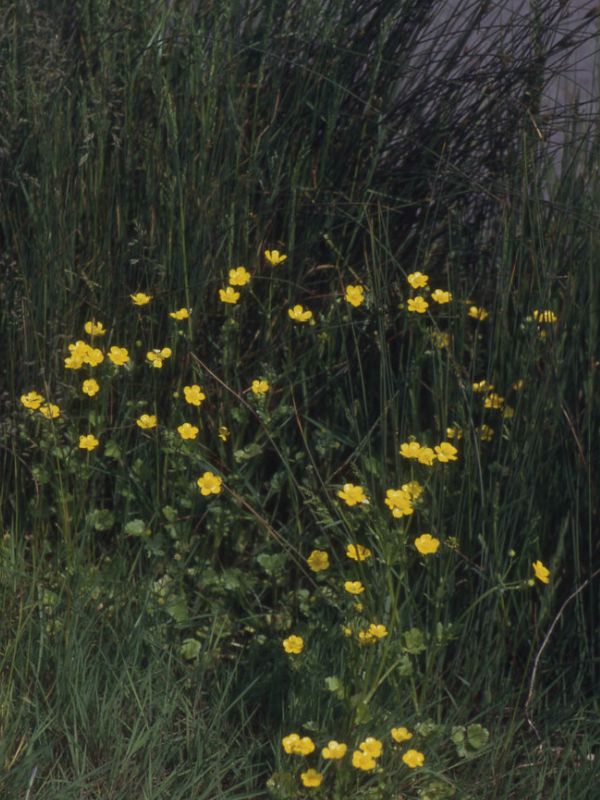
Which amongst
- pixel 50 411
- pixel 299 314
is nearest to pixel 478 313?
pixel 299 314

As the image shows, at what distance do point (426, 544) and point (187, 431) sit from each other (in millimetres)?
622

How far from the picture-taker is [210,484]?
2920 mm

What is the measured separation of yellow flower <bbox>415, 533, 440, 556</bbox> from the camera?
8.82ft

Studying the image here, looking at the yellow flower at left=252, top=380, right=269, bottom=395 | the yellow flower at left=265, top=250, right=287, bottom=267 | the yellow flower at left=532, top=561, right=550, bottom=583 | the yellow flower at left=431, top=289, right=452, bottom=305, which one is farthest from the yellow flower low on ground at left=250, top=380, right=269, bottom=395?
the yellow flower at left=532, top=561, right=550, bottom=583

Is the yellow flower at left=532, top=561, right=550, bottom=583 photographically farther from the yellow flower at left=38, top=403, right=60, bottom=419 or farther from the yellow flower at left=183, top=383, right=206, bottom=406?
the yellow flower at left=38, top=403, right=60, bottom=419

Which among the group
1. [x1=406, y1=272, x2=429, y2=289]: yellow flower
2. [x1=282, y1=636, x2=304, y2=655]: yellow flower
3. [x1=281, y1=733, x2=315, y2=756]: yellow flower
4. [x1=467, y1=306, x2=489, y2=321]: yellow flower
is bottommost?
[x1=281, y1=733, x2=315, y2=756]: yellow flower

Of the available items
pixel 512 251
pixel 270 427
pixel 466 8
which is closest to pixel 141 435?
pixel 270 427

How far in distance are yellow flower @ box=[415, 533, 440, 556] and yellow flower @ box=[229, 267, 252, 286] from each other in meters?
0.81

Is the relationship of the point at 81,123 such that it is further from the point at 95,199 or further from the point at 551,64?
the point at 551,64

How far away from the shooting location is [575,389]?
3021 mm

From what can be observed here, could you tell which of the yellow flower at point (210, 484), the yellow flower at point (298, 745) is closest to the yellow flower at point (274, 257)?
the yellow flower at point (210, 484)

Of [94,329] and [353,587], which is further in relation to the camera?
[94,329]

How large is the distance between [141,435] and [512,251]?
3.27 ft

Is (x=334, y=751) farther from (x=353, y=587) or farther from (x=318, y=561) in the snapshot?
(x=318, y=561)
